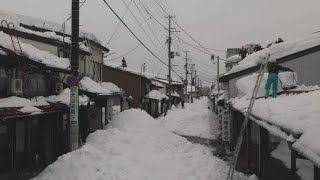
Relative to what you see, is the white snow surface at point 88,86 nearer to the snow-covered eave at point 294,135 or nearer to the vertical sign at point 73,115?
the vertical sign at point 73,115

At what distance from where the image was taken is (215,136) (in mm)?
31516

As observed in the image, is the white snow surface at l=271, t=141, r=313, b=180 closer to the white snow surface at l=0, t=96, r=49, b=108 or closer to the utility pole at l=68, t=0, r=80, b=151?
the utility pole at l=68, t=0, r=80, b=151

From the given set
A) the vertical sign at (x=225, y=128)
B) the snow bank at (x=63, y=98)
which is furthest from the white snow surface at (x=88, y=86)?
the vertical sign at (x=225, y=128)

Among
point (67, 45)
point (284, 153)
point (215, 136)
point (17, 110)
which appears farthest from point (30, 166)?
point (215, 136)

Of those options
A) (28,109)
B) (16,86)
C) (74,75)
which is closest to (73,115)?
(74,75)

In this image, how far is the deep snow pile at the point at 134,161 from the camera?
1356cm

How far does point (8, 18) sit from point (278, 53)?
14.4m

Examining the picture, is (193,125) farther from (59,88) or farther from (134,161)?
(134,161)

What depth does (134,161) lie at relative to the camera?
1580 centimetres

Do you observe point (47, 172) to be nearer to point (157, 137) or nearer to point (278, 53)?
point (157, 137)

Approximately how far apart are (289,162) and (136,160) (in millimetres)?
5998

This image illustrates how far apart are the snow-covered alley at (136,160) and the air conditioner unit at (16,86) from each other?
9.57ft

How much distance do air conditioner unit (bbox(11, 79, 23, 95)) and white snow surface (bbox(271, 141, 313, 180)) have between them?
10.0m

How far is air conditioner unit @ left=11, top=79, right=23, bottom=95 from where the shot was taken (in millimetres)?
14969
